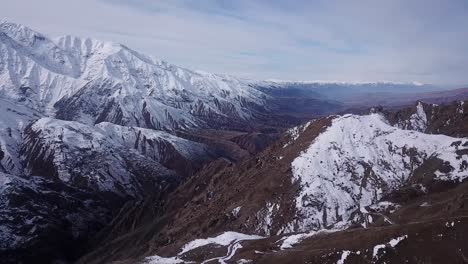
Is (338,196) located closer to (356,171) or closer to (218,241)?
(356,171)

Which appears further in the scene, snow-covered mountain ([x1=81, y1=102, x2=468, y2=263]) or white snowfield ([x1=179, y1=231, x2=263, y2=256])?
white snowfield ([x1=179, y1=231, x2=263, y2=256])

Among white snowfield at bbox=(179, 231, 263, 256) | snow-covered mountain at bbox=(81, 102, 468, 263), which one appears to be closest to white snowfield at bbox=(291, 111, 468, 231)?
snow-covered mountain at bbox=(81, 102, 468, 263)

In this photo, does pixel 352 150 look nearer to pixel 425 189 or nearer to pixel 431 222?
pixel 425 189

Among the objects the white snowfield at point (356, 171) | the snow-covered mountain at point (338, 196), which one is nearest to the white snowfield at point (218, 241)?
the snow-covered mountain at point (338, 196)

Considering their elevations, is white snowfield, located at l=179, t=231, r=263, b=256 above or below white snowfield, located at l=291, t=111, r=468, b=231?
below

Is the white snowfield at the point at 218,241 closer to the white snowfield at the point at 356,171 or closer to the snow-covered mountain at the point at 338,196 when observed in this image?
the snow-covered mountain at the point at 338,196

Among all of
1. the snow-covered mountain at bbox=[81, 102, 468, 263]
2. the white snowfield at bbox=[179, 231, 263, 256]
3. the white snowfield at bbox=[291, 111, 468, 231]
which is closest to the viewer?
the snow-covered mountain at bbox=[81, 102, 468, 263]

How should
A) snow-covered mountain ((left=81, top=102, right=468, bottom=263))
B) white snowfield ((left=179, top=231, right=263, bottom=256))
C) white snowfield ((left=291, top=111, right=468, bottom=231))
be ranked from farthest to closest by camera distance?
white snowfield ((left=291, top=111, right=468, bottom=231)) < white snowfield ((left=179, top=231, right=263, bottom=256)) < snow-covered mountain ((left=81, top=102, right=468, bottom=263))

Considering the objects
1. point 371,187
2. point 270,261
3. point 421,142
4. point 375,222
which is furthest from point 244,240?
point 421,142

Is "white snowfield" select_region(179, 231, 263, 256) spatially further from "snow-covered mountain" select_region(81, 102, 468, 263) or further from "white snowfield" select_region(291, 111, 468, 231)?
"white snowfield" select_region(291, 111, 468, 231)
